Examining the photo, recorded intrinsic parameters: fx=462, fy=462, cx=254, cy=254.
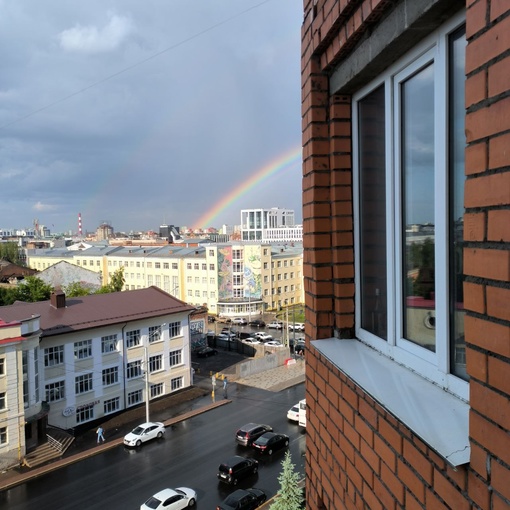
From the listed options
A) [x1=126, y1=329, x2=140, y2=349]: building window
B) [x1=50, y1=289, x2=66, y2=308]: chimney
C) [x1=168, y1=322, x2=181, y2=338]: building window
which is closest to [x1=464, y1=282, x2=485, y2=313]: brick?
[x1=126, y1=329, x2=140, y2=349]: building window

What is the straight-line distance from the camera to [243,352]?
122ft

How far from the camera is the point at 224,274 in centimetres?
5266

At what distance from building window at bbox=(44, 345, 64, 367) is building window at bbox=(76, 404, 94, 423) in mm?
2786

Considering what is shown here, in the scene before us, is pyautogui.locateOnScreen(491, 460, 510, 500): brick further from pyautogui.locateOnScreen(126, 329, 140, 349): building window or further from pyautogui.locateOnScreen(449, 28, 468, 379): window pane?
pyautogui.locateOnScreen(126, 329, 140, 349): building window

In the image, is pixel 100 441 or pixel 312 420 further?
pixel 100 441

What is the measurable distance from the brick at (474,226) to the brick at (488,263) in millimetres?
37

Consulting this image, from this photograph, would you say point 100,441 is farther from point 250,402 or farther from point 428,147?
point 428,147

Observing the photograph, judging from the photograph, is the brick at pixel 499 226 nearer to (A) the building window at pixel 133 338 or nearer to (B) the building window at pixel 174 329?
(A) the building window at pixel 133 338

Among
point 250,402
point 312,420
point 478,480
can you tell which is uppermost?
point 478,480

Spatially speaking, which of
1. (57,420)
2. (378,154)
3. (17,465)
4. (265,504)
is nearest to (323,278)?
(378,154)

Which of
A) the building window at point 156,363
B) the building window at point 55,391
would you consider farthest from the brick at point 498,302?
the building window at point 156,363

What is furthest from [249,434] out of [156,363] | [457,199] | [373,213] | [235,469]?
[457,199]

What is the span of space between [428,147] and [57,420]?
2352 cm

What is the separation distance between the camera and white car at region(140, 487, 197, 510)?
14.4 metres
